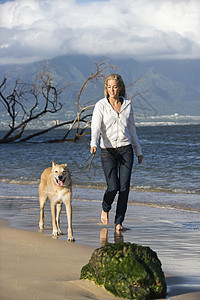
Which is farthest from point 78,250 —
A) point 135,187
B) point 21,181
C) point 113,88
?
point 21,181

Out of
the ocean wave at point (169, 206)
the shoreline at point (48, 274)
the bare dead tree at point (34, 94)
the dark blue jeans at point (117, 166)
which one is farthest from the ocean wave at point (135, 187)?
the bare dead tree at point (34, 94)

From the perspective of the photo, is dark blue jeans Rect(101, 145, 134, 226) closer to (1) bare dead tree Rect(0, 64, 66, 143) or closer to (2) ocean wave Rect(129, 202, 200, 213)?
(2) ocean wave Rect(129, 202, 200, 213)

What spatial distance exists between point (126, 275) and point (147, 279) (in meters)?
0.16

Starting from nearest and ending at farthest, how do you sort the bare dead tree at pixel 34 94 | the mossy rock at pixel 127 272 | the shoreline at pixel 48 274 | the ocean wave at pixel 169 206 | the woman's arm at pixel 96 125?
the shoreline at pixel 48 274
the mossy rock at pixel 127 272
the woman's arm at pixel 96 125
the ocean wave at pixel 169 206
the bare dead tree at pixel 34 94

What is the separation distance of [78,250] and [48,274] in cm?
112

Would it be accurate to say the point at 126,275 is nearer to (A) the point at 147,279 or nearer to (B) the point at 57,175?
(A) the point at 147,279

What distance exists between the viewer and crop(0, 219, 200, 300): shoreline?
3.19 m

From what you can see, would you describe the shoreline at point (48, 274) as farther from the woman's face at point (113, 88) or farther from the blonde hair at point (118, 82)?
the blonde hair at point (118, 82)

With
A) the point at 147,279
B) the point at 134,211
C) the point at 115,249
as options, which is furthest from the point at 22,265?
the point at 134,211

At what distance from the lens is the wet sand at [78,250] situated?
131 inches

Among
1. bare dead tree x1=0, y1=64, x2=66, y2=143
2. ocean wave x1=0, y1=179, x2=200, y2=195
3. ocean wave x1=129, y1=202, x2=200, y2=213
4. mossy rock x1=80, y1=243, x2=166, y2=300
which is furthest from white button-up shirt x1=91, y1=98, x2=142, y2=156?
bare dead tree x1=0, y1=64, x2=66, y2=143

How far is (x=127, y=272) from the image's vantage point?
3322mm

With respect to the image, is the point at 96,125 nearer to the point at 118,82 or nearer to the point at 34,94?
the point at 118,82

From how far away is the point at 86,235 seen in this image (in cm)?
581
